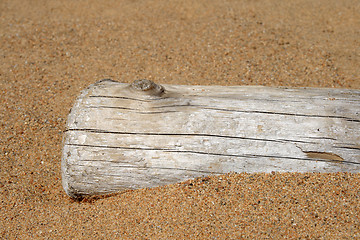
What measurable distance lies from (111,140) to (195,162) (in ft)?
2.27

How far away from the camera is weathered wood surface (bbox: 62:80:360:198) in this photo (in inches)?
105

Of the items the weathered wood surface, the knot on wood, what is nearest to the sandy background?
the weathered wood surface

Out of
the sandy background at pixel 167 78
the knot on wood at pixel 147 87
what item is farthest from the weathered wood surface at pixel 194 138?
the sandy background at pixel 167 78

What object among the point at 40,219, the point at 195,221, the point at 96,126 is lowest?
the point at 40,219

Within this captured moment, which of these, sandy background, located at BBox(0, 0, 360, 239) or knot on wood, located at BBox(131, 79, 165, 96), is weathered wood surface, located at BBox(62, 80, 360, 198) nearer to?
knot on wood, located at BBox(131, 79, 165, 96)

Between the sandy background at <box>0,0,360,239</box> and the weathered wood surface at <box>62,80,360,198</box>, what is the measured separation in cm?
13

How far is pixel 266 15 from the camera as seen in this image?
19.9 feet

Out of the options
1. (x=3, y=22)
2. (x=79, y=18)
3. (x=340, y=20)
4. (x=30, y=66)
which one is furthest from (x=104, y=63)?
(x=340, y=20)

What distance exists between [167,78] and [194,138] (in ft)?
7.16

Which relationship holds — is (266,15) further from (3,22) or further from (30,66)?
(3,22)

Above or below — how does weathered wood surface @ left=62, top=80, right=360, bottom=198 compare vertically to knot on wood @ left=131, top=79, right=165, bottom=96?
below

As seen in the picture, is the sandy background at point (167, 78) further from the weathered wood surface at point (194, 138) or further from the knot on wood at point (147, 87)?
the knot on wood at point (147, 87)

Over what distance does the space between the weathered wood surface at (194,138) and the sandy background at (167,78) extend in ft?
0.43

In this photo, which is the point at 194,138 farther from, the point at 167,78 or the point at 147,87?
the point at 167,78
